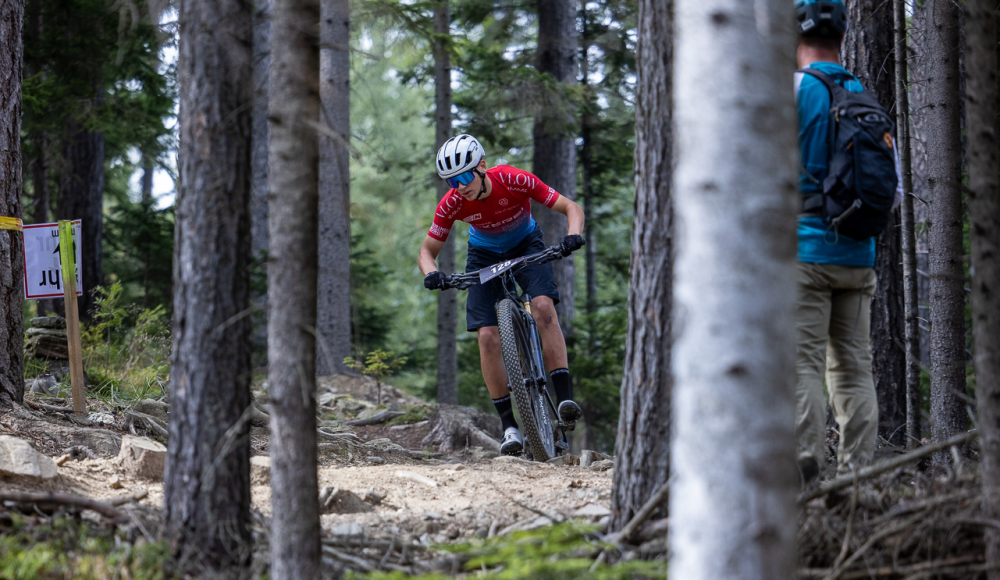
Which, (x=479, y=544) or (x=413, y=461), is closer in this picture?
(x=479, y=544)

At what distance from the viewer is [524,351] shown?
20.9 ft

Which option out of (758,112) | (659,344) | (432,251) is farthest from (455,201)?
(758,112)

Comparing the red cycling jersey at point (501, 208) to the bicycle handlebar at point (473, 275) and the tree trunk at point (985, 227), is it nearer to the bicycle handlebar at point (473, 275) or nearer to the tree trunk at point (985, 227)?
the bicycle handlebar at point (473, 275)

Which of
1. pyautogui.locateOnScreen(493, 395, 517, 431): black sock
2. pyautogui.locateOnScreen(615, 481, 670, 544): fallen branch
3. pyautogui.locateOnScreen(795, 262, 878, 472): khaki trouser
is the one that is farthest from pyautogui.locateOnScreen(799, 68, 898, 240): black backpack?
pyautogui.locateOnScreen(493, 395, 517, 431): black sock

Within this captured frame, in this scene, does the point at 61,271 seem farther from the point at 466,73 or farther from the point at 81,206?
the point at 466,73

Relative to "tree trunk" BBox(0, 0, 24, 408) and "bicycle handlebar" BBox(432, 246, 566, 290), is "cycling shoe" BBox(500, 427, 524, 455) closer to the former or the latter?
"bicycle handlebar" BBox(432, 246, 566, 290)

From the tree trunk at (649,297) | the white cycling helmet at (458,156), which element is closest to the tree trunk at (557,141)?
the white cycling helmet at (458,156)

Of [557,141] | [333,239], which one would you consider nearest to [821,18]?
[333,239]

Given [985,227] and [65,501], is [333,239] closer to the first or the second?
[65,501]

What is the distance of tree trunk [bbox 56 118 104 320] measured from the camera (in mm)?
12664

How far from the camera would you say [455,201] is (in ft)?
20.6

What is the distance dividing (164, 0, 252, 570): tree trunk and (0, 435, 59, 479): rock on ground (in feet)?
4.02

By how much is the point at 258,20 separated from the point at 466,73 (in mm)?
11503

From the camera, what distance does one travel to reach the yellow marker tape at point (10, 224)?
563 centimetres
